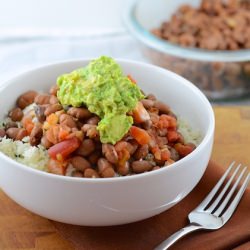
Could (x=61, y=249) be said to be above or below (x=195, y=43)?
above

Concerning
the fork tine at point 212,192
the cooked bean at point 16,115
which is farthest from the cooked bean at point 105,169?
the cooked bean at point 16,115

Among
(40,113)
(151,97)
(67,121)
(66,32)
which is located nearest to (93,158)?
(67,121)

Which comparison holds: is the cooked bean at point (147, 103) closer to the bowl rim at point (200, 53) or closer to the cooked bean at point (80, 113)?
the cooked bean at point (80, 113)

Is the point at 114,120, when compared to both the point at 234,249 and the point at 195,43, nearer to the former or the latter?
the point at 234,249

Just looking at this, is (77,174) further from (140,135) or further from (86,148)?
(140,135)

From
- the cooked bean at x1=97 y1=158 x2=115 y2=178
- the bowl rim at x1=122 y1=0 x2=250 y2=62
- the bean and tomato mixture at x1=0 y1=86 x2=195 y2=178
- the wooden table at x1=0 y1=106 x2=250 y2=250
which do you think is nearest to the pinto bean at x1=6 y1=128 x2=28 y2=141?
the bean and tomato mixture at x1=0 y1=86 x2=195 y2=178

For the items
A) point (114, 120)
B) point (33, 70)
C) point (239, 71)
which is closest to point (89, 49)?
point (239, 71)
